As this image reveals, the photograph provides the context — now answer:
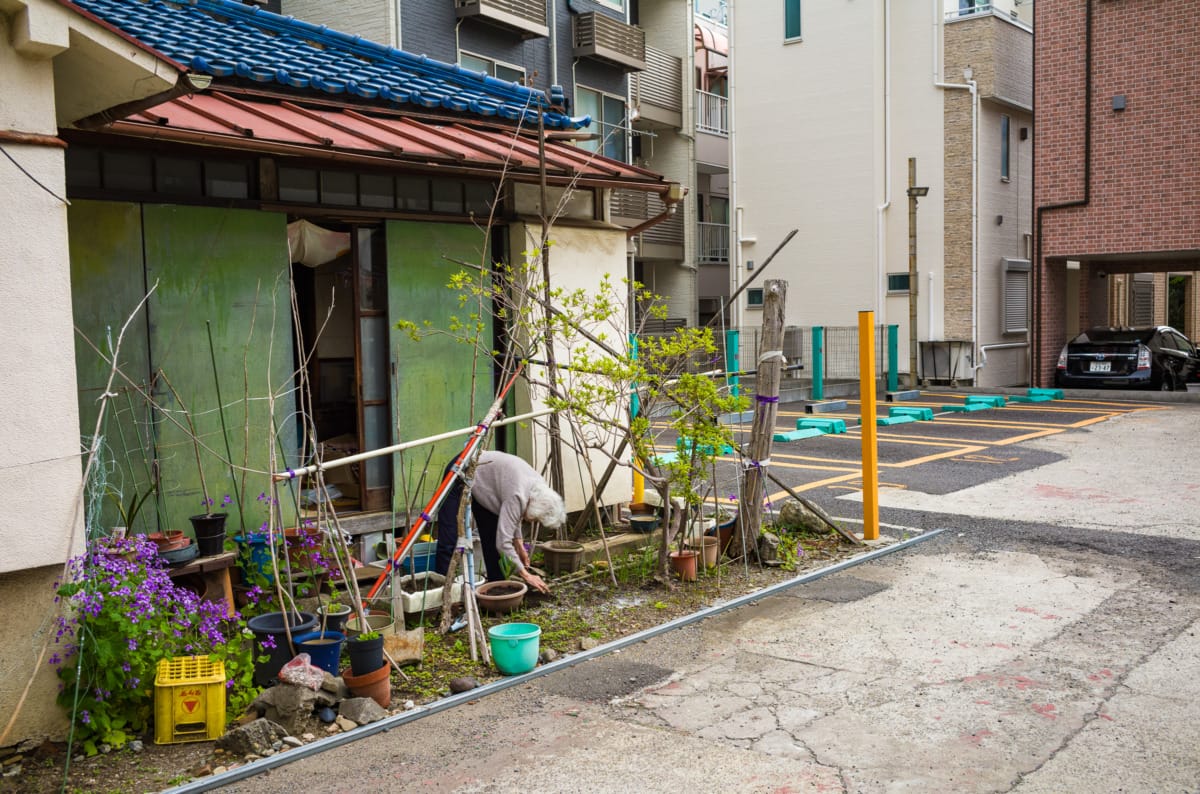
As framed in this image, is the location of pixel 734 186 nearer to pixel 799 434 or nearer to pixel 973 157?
pixel 973 157

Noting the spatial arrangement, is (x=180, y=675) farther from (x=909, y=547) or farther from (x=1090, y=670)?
(x=909, y=547)

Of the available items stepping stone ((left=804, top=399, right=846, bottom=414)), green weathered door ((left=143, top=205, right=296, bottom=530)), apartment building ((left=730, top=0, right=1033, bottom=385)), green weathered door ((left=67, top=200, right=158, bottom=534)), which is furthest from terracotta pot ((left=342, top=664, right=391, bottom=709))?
apartment building ((left=730, top=0, right=1033, bottom=385))

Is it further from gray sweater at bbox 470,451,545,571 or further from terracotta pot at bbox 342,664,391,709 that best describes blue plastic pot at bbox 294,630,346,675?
gray sweater at bbox 470,451,545,571

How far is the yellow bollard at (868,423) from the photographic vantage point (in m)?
8.88

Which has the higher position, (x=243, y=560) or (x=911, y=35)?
(x=911, y=35)

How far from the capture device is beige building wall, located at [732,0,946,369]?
82.8 feet

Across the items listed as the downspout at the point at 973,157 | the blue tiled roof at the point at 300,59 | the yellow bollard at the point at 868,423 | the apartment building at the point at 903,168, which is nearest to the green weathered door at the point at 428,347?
the blue tiled roof at the point at 300,59

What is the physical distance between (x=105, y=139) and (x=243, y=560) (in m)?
2.75

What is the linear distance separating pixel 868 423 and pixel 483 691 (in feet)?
15.1

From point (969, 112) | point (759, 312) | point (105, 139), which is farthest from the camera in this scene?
point (759, 312)

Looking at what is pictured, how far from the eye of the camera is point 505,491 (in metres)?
6.82

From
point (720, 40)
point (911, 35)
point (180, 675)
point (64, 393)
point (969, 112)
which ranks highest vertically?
point (720, 40)

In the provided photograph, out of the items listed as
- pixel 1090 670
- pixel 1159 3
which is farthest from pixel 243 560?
pixel 1159 3

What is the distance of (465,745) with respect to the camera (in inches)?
194
